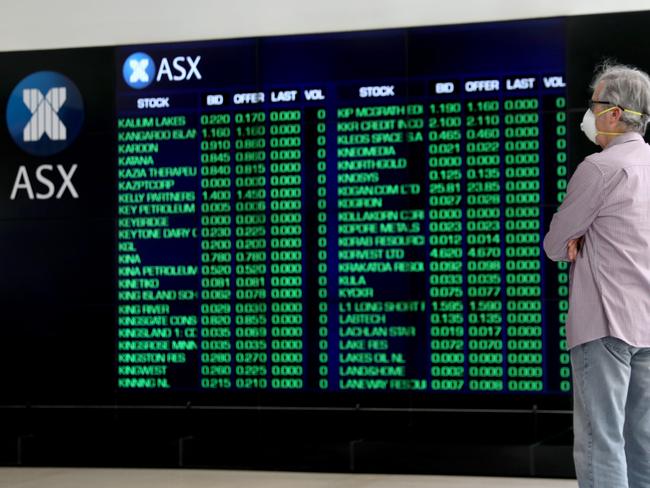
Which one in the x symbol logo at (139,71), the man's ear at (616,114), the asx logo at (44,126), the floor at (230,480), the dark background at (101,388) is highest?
the x symbol logo at (139,71)

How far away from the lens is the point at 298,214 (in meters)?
5.38

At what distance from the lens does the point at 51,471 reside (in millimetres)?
5469

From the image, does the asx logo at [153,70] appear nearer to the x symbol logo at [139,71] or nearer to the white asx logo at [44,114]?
the x symbol logo at [139,71]

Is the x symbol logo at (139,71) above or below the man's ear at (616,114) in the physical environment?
above

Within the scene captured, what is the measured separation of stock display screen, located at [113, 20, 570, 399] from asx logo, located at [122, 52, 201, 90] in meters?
0.01

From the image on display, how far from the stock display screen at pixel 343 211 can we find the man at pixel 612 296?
95.2 inches

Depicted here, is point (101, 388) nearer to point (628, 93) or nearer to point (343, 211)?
point (343, 211)

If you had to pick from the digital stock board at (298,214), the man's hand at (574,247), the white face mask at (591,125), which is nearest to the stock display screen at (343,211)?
the digital stock board at (298,214)

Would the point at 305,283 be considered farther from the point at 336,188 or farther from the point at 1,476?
the point at 1,476

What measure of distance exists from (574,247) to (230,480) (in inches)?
112

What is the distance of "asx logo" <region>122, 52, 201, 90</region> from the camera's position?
5516mm

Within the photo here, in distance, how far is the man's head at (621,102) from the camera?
2738mm

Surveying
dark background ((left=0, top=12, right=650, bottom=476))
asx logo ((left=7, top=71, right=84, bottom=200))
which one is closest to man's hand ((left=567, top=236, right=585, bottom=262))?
dark background ((left=0, top=12, right=650, bottom=476))

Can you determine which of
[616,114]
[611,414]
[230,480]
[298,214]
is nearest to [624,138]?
[616,114]
